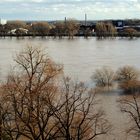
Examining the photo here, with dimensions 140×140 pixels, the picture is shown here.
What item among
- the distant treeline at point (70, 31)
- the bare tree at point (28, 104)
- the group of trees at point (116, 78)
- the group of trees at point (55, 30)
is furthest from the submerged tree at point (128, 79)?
the group of trees at point (55, 30)

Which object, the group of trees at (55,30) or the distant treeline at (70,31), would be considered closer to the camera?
the distant treeline at (70,31)

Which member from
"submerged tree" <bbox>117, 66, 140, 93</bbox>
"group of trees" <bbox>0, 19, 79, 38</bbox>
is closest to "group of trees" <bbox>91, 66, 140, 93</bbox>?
"submerged tree" <bbox>117, 66, 140, 93</bbox>

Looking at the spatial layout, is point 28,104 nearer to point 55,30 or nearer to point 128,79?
point 128,79

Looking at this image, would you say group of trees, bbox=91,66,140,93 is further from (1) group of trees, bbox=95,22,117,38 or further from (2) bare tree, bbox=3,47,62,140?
(1) group of trees, bbox=95,22,117,38

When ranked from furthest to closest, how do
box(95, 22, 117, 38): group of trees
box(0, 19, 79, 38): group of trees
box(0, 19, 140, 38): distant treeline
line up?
box(0, 19, 79, 38): group of trees, box(0, 19, 140, 38): distant treeline, box(95, 22, 117, 38): group of trees

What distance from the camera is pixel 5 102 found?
7.05m

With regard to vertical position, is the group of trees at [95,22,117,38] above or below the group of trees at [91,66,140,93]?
above

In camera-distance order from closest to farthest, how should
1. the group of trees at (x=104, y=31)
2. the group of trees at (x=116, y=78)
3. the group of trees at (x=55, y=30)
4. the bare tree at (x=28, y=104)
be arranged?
1. the bare tree at (x=28, y=104)
2. the group of trees at (x=116, y=78)
3. the group of trees at (x=104, y=31)
4. the group of trees at (x=55, y=30)

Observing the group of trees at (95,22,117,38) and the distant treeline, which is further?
the distant treeline

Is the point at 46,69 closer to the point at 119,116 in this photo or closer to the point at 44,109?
the point at 44,109

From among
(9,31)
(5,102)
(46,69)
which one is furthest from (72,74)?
(9,31)

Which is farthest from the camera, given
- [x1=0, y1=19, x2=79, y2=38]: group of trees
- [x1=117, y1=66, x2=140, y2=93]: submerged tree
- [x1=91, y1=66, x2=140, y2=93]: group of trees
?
[x1=0, y1=19, x2=79, y2=38]: group of trees

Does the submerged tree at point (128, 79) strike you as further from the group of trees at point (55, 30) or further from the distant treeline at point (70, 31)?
the group of trees at point (55, 30)

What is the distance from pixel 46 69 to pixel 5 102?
151cm
